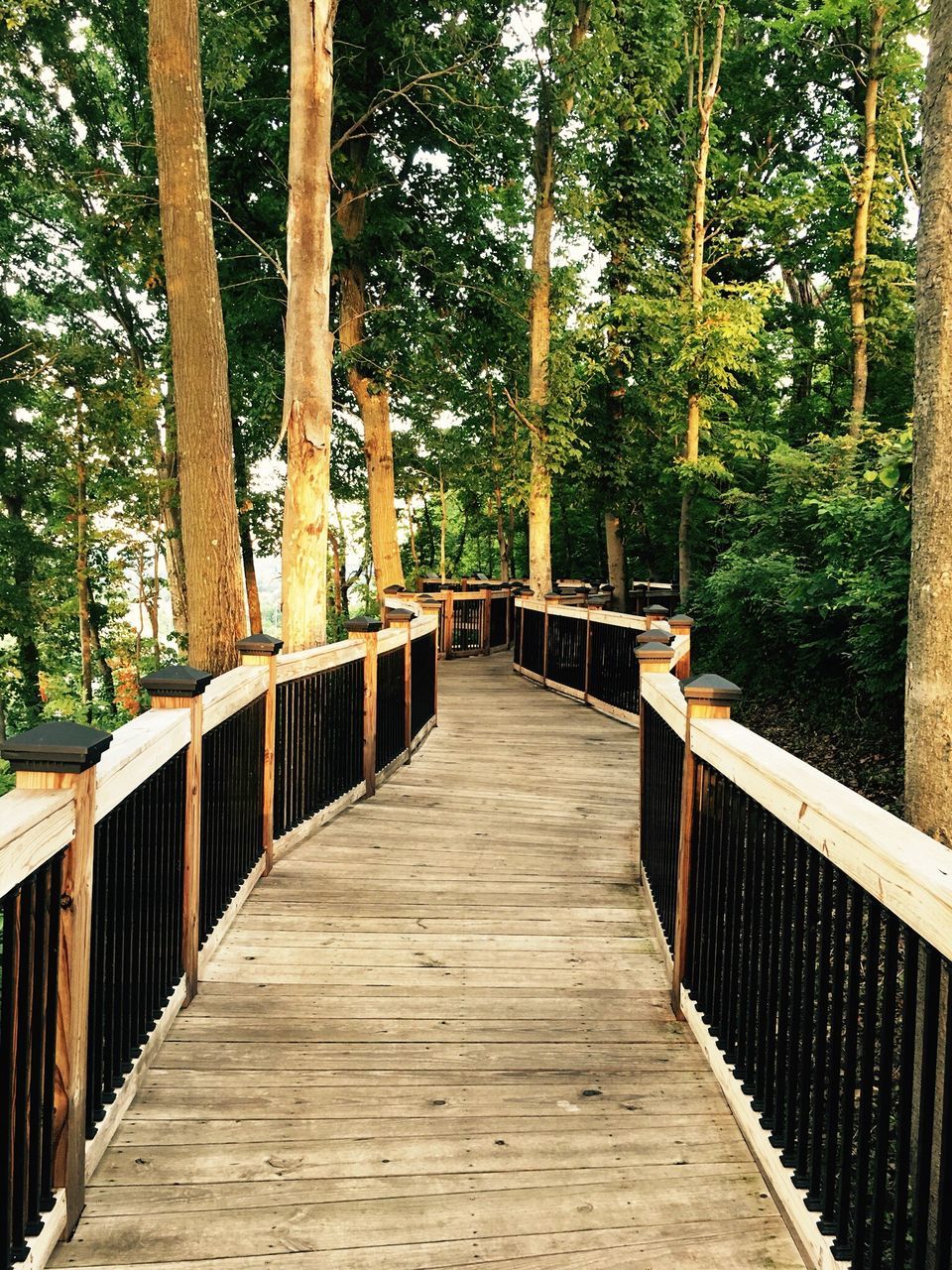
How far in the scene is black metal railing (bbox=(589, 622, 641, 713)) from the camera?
10.3 metres

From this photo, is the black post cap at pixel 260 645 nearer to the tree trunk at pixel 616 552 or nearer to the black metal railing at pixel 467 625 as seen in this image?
the black metal railing at pixel 467 625

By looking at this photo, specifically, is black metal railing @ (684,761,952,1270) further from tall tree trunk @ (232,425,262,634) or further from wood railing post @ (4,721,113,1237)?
tall tree trunk @ (232,425,262,634)

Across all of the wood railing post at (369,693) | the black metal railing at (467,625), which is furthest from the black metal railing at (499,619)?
the wood railing post at (369,693)

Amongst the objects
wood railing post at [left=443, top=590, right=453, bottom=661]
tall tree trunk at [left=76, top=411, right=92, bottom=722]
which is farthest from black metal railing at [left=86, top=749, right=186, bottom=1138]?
tall tree trunk at [left=76, top=411, right=92, bottom=722]

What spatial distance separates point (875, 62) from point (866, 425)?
277 inches

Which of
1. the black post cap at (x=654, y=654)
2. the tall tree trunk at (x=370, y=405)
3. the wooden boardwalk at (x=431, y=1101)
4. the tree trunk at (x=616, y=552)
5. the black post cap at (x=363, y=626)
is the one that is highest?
the tall tree trunk at (x=370, y=405)

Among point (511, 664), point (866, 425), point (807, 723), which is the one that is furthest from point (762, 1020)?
point (511, 664)

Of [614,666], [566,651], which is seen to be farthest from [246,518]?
[614,666]

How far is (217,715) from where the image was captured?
11.8 feet

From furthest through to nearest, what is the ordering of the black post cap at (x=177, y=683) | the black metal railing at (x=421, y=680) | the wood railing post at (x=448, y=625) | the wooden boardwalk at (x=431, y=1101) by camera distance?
the wood railing post at (x=448, y=625)
the black metal railing at (x=421, y=680)
the black post cap at (x=177, y=683)
the wooden boardwalk at (x=431, y=1101)

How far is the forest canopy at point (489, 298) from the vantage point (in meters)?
7.82

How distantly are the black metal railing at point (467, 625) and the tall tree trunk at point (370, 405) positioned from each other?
2.23 m

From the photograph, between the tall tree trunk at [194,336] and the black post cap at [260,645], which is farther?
the tall tree trunk at [194,336]

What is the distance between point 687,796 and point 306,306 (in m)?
5.95
